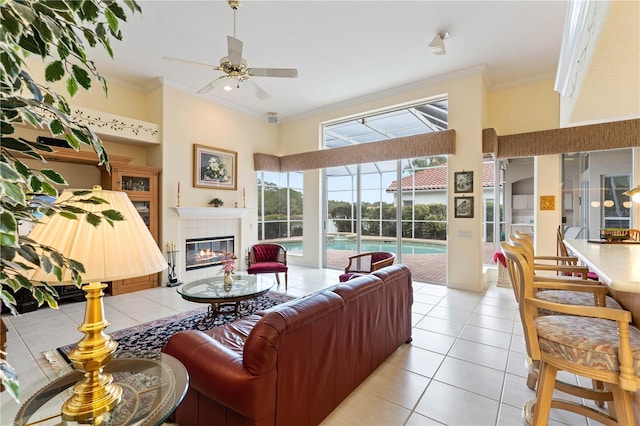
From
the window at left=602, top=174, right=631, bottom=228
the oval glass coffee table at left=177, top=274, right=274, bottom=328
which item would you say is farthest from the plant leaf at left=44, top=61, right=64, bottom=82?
the window at left=602, top=174, right=631, bottom=228

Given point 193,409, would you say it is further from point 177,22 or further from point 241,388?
point 177,22

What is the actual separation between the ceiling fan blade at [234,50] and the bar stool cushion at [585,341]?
3418 millimetres

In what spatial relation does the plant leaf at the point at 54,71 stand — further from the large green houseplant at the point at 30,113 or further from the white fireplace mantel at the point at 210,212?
the white fireplace mantel at the point at 210,212

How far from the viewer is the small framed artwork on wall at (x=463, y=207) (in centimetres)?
484

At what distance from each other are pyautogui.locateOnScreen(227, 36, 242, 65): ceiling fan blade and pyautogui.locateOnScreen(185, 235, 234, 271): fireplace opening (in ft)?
11.9

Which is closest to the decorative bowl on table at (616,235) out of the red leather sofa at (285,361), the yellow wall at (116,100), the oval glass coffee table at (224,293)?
the red leather sofa at (285,361)

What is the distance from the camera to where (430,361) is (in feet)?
8.60

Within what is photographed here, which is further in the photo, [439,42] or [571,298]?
[439,42]

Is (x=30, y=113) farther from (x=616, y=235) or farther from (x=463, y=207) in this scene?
(x=463, y=207)

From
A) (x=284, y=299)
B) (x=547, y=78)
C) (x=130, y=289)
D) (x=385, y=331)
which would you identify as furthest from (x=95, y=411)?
(x=547, y=78)

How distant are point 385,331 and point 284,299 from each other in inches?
88.3

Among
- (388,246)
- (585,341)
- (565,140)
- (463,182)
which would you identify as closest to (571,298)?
(585,341)

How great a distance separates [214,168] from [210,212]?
933mm

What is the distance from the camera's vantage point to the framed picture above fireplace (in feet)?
18.5
